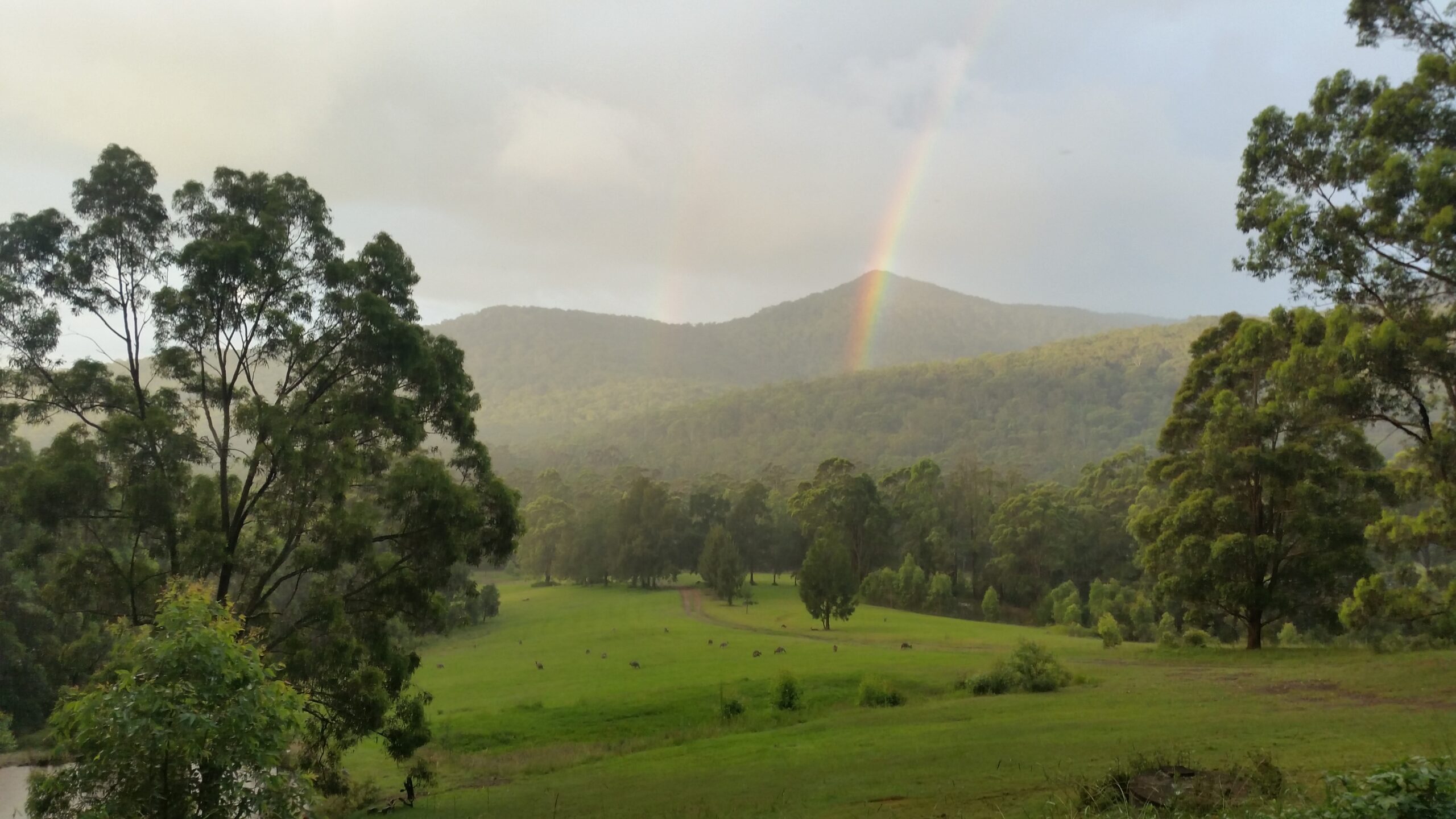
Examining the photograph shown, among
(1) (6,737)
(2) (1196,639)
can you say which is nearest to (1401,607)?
(2) (1196,639)

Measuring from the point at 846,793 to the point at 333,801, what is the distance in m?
15.1

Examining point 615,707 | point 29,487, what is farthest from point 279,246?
point 615,707

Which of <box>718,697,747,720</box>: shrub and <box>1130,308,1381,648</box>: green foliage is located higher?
<box>1130,308,1381,648</box>: green foliage

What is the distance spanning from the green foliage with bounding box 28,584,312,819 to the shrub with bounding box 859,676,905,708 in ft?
81.1

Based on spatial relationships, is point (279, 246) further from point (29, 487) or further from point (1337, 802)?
point (1337, 802)

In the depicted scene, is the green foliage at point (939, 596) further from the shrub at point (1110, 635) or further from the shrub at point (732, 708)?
the shrub at point (732, 708)

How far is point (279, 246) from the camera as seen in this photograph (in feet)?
67.5

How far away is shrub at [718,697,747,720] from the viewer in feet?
109

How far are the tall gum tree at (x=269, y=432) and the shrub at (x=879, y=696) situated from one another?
654 inches

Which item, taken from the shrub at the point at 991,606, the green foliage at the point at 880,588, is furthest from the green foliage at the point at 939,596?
the shrub at the point at 991,606

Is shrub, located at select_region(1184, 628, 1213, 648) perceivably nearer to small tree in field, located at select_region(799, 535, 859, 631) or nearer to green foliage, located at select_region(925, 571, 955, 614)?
small tree in field, located at select_region(799, 535, 859, 631)

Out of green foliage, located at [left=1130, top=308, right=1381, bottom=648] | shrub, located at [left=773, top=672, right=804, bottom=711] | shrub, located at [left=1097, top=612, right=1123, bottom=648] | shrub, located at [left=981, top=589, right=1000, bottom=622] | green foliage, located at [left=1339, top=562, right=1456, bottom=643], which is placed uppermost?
green foliage, located at [left=1130, top=308, right=1381, bottom=648]

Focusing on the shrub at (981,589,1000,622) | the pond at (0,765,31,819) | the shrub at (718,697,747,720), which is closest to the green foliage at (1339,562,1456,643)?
the shrub at (718,697,747,720)

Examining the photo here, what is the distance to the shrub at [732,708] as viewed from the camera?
33.1 meters
